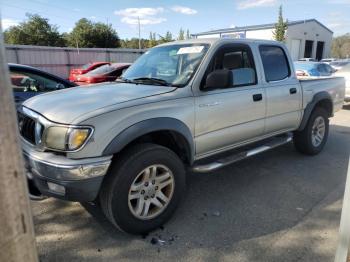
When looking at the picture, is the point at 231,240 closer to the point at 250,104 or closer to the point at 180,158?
the point at 180,158

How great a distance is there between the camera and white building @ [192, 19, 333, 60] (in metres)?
39.9

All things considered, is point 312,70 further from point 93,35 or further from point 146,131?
point 93,35

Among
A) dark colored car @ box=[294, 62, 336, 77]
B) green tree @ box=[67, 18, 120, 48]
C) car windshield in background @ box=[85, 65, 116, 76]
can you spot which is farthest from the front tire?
green tree @ box=[67, 18, 120, 48]

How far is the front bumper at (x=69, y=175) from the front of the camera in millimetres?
2652

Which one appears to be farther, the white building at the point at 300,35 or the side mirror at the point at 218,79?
the white building at the point at 300,35

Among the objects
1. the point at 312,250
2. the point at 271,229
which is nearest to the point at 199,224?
the point at 271,229

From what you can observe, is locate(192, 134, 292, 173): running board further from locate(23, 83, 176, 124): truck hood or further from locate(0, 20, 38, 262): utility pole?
locate(0, 20, 38, 262): utility pole

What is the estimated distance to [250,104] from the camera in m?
4.09

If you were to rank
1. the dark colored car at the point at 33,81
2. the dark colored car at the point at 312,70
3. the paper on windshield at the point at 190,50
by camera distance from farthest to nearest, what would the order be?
1. the dark colored car at the point at 312,70
2. the dark colored car at the point at 33,81
3. the paper on windshield at the point at 190,50

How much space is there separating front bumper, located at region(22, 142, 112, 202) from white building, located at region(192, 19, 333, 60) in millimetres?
36894

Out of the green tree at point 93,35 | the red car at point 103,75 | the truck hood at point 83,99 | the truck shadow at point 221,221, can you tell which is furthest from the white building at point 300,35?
the truck hood at point 83,99

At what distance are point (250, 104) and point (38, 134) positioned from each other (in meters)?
2.52

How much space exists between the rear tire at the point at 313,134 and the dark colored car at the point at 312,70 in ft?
26.6

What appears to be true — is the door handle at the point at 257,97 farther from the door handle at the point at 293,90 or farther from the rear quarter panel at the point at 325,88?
the rear quarter panel at the point at 325,88
